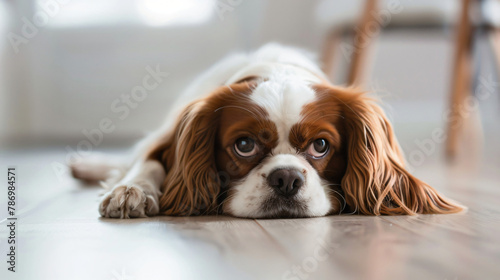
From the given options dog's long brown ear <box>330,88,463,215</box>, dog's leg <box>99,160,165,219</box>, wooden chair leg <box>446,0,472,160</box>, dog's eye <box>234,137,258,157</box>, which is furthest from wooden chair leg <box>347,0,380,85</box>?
dog's leg <box>99,160,165,219</box>

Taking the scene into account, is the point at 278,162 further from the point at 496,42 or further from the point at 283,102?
the point at 496,42

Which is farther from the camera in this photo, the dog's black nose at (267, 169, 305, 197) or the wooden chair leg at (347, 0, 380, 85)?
the wooden chair leg at (347, 0, 380, 85)

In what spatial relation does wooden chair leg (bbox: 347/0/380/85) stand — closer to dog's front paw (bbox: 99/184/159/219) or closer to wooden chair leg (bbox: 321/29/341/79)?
wooden chair leg (bbox: 321/29/341/79)

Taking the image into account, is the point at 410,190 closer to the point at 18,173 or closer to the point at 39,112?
the point at 18,173

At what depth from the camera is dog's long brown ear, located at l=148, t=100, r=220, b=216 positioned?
1.99 metres

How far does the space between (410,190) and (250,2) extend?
5654mm

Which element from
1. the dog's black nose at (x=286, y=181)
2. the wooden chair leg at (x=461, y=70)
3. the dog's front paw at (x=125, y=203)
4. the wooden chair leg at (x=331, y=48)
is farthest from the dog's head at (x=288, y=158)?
the wooden chair leg at (x=331, y=48)

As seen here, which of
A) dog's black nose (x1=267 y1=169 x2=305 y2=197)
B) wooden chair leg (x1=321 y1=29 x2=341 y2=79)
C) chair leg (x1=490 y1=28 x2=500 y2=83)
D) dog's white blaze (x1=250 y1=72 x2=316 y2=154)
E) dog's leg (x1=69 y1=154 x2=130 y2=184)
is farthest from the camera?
wooden chair leg (x1=321 y1=29 x2=341 y2=79)

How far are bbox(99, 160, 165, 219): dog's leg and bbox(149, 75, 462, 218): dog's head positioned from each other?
6 centimetres

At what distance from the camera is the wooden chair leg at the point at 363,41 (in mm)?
4688

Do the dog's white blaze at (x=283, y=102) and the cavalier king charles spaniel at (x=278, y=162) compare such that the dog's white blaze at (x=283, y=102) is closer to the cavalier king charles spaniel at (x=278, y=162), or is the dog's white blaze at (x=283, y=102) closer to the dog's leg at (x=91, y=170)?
the cavalier king charles spaniel at (x=278, y=162)

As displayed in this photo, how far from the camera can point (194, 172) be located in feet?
6.64

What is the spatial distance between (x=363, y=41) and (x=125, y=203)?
3.43 m

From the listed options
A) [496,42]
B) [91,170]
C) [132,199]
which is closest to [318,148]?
[132,199]
